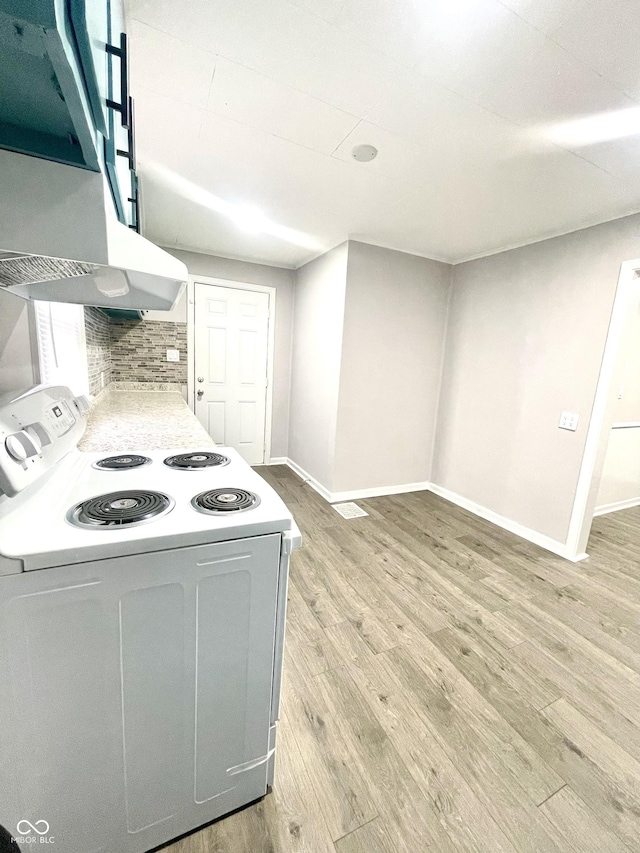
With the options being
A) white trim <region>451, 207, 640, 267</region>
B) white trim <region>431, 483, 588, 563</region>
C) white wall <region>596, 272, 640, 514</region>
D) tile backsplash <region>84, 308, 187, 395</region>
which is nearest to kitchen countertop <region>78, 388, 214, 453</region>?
tile backsplash <region>84, 308, 187, 395</region>

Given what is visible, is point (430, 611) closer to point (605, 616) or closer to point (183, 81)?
point (605, 616)

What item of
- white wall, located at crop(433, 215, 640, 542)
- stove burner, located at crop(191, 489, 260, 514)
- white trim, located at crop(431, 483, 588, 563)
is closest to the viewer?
stove burner, located at crop(191, 489, 260, 514)

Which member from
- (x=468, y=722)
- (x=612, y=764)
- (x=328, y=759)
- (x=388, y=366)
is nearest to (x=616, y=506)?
(x=388, y=366)

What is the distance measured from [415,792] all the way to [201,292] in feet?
13.4

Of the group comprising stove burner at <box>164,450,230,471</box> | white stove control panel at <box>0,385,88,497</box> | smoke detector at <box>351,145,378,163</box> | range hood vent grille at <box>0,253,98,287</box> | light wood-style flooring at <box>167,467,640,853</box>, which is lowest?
light wood-style flooring at <box>167,467,640,853</box>

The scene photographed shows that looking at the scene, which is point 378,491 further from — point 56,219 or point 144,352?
point 56,219

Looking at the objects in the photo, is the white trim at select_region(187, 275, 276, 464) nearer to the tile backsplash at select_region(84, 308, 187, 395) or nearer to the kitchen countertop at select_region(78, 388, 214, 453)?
the tile backsplash at select_region(84, 308, 187, 395)

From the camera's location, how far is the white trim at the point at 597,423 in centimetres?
228

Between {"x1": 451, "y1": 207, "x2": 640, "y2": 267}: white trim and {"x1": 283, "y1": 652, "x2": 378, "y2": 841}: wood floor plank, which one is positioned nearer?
{"x1": 283, "y1": 652, "x2": 378, "y2": 841}: wood floor plank

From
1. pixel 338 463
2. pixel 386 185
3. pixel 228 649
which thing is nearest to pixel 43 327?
pixel 228 649

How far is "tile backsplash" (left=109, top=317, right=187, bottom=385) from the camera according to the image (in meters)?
3.48

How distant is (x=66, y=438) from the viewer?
3.75 feet

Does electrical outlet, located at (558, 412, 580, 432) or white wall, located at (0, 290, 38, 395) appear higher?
white wall, located at (0, 290, 38, 395)

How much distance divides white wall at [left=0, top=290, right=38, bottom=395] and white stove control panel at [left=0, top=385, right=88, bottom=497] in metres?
0.08
